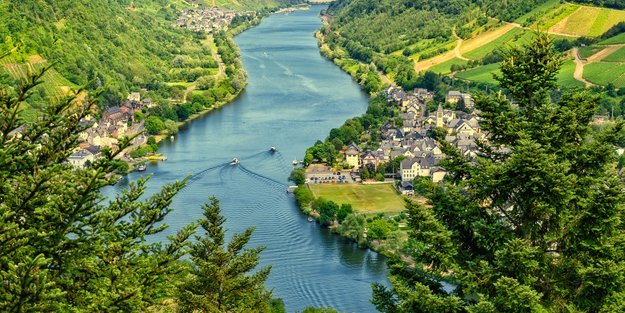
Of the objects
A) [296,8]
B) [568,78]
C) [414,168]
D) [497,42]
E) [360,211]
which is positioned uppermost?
[497,42]

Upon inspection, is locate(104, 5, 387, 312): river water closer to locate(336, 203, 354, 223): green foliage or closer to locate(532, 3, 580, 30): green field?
locate(336, 203, 354, 223): green foliage

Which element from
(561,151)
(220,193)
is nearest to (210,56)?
(220,193)

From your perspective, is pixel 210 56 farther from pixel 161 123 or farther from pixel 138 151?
pixel 138 151

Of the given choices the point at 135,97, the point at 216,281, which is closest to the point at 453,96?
the point at 135,97

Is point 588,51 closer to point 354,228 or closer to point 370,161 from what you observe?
point 370,161

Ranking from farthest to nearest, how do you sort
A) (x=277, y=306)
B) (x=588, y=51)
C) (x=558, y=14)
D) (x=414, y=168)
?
(x=558, y=14) → (x=588, y=51) → (x=414, y=168) → (x=277, y=306)

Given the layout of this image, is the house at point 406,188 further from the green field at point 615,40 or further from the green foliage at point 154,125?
the green field at point 615,40
